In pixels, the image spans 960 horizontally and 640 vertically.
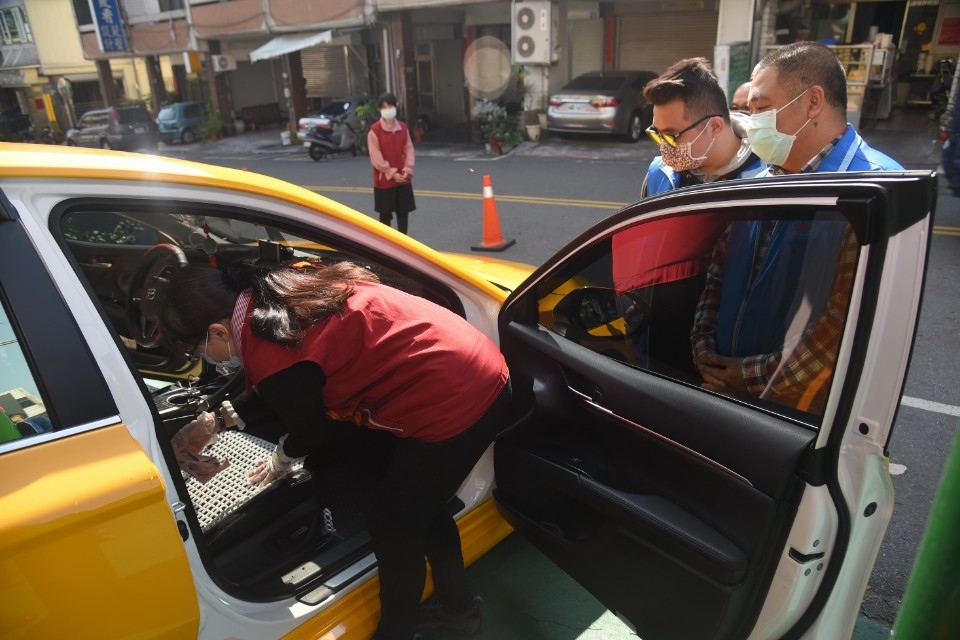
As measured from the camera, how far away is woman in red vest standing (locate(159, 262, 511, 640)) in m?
1.67

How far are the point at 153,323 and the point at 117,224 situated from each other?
0.65m

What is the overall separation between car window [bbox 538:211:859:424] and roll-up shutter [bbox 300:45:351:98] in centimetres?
2293

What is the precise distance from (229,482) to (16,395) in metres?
1.59

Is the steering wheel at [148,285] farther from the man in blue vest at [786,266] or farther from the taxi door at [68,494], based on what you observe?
the man in blue vest at [786,266]

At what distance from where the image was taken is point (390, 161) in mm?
7016

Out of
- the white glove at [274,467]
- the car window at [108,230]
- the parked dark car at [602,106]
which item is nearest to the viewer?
the white glove at [274,467]

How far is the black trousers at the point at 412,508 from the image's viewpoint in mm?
1919

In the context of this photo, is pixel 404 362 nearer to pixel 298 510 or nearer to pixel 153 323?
pixel 298 510

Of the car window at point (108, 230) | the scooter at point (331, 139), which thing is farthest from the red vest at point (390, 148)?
the scooter at point (331, 139)

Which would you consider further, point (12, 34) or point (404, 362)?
point (12, 34)

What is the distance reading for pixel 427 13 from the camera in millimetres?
18062

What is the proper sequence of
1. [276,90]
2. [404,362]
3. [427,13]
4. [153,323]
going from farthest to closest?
[276,90]
[427,13]
[153,323]
[404,362]

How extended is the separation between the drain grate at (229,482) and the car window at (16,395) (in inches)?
43.3

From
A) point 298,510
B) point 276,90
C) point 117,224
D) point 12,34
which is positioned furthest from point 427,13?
point 12,34
